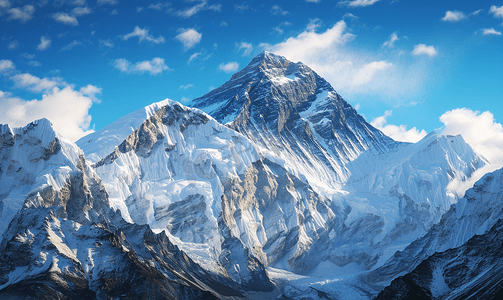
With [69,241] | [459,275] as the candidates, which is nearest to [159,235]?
[69,241]

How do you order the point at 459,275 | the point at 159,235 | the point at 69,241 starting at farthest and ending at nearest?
1. the point at 159,235
2. the point at 69,241
3. the point at 459,275

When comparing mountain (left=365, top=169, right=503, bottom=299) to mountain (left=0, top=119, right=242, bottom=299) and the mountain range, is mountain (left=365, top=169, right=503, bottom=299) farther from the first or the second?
mountain (left=0, top=119, right=242, bottom=299)

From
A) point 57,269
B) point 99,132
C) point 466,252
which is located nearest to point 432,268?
point 466,252

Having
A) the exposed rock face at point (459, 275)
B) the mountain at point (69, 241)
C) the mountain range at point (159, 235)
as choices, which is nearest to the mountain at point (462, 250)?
the exposed rock face at point (459, 275)

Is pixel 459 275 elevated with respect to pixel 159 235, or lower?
lower

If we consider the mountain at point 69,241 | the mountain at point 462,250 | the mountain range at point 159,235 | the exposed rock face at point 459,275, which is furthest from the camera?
the mountain range at point 159,235

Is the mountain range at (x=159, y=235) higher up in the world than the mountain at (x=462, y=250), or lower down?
higher up

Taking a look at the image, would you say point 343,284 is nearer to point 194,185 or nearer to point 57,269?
point 194,185

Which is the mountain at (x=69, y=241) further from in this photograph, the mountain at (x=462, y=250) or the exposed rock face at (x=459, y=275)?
the mountain at (x=462, y=250)

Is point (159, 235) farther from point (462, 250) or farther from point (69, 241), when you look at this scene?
point (462, 250)
